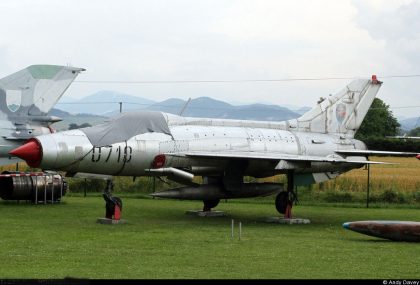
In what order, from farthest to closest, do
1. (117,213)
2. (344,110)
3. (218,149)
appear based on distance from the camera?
(344,110), (218,149), (117,213)

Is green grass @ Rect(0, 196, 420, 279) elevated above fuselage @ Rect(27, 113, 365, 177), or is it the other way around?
fuselage @ Rect(27, 113, 365, 177)

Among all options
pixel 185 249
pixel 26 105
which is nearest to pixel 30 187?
pixel 26 105

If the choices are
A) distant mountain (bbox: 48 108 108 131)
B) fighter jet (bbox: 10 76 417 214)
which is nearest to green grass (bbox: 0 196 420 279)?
fighter jet (bbox: 10 76 417 214)

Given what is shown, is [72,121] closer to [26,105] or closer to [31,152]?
[26,105]

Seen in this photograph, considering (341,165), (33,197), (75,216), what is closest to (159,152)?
(75,216)

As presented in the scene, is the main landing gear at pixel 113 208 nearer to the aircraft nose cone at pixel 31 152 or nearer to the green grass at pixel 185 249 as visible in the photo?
the green grass at pixel 185 249

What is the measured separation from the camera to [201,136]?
1859cm

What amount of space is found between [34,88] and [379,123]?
7773 centimetres

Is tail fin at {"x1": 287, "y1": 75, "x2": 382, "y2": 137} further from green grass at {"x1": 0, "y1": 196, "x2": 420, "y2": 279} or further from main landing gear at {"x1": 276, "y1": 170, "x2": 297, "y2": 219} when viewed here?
green grass at {"x1": 0, "y1": 196, "x2": 420, "y2": 279}

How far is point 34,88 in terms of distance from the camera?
2291 cm

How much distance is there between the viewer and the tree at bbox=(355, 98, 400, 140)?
91.9 m

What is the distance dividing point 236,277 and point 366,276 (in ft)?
5.72

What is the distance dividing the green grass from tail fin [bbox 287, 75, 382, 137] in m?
2.81

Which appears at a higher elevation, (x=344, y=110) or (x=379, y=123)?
(x=379, y=123)
